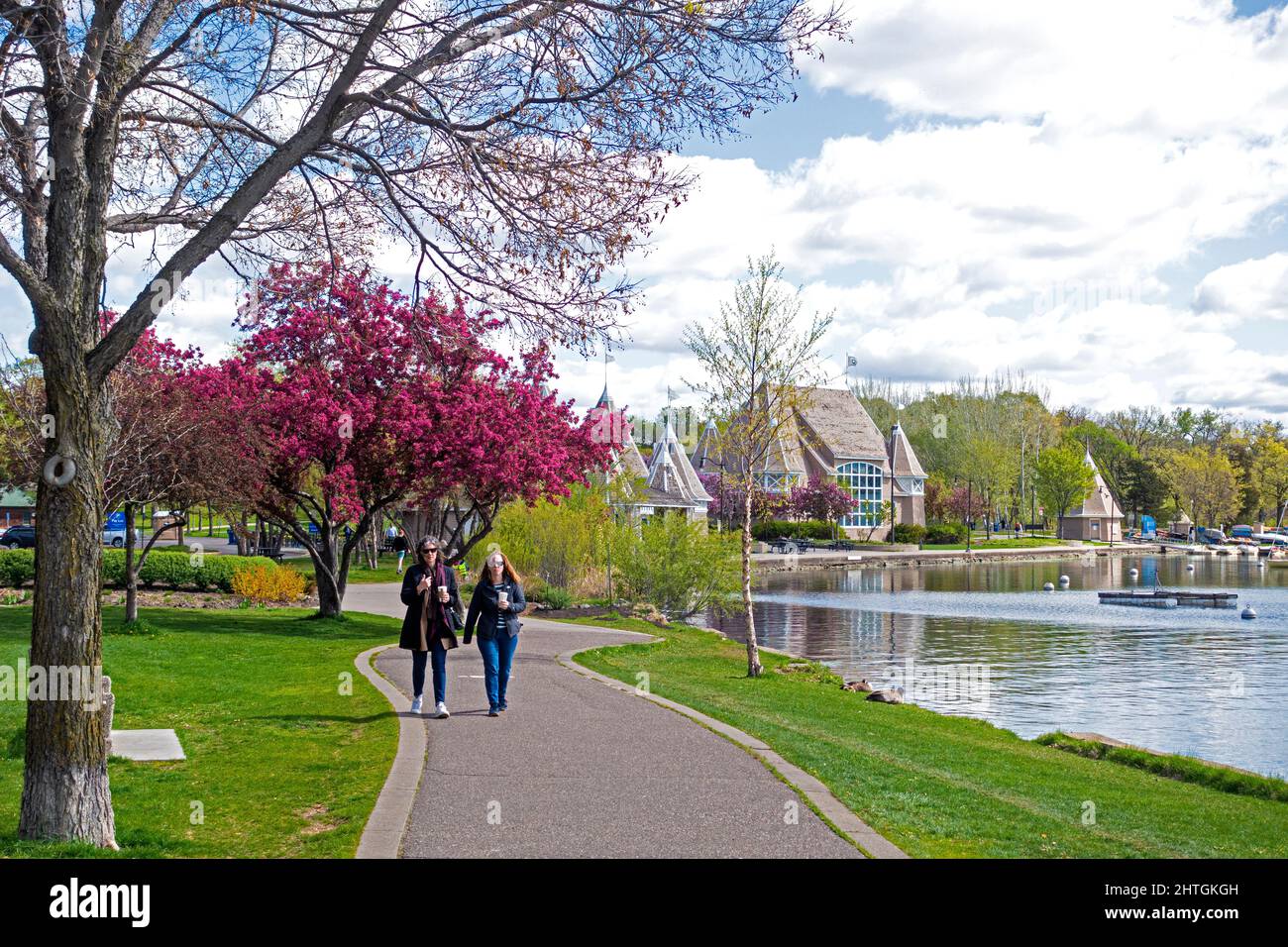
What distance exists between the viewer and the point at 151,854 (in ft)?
24.7

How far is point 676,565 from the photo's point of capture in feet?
109

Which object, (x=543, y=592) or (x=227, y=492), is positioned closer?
(x=227, y=492)

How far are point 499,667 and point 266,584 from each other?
18.9 meters

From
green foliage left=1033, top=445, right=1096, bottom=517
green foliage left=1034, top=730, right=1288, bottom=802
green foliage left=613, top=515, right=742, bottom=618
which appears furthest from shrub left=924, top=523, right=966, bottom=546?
green foliage left=1034, top=730, right=1288, bottom=802

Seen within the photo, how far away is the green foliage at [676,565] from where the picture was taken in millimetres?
33281

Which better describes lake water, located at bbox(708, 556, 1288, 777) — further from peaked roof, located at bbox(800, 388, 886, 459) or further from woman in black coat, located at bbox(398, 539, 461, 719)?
peaked roof, located at bbox(800, 388, 886, 459)

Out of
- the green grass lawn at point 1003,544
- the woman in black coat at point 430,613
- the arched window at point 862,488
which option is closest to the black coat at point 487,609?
the woman in black coat at point 430,613

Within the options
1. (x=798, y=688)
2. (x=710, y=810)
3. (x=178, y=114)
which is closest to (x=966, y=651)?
(x=798, y=688)

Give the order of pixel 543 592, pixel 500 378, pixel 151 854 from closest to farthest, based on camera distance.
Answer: pixel 151 854
pixel 500 378
pixel 543 592

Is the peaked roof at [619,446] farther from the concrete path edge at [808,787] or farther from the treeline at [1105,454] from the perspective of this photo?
the treeline at [1105,454]

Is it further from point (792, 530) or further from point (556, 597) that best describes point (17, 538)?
point (792, 530)

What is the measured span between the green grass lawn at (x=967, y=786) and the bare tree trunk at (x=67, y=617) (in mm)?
5679
